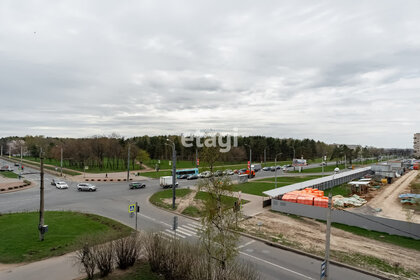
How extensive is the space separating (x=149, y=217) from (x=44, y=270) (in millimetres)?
12348

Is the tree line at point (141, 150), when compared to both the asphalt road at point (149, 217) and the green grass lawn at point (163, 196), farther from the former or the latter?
the asphalt road at point (149, 217)

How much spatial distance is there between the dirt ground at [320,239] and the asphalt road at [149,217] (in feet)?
9.64

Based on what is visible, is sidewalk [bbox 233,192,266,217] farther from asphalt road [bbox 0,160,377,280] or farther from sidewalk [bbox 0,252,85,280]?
sidewalk [bbox 0,252,85,280]

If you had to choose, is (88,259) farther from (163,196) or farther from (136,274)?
(163,196)

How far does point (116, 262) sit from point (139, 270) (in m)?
1.71

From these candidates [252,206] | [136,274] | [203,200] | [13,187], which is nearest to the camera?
[203,200]

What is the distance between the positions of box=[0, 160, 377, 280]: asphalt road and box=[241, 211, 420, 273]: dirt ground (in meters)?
2.94

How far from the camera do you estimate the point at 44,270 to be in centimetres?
1459

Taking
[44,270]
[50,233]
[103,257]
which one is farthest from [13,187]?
[103,257]

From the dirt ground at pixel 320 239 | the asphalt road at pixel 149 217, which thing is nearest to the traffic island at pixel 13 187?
the asphalt road at pixel 149 217

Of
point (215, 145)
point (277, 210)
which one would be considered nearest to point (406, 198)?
point (277, 210)

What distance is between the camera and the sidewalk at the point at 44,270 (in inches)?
544

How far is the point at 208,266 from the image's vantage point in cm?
1041

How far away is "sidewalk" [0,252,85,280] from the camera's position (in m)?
13.8
